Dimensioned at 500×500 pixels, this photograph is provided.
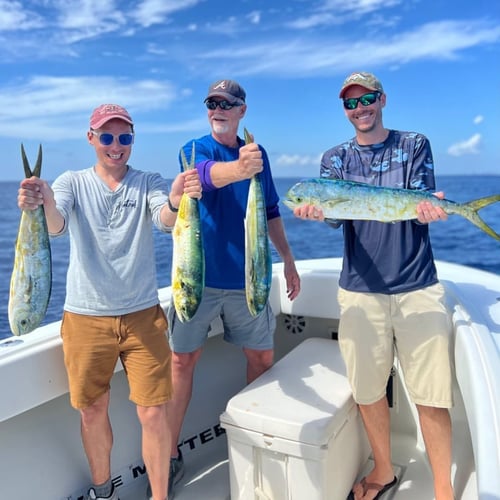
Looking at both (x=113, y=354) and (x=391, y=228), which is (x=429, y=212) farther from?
(x=113, y=354)

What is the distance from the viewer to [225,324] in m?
2.72

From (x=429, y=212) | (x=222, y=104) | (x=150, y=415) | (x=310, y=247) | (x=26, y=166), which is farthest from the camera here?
(x=310, y=247)

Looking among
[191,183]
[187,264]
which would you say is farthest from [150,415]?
[191,183]

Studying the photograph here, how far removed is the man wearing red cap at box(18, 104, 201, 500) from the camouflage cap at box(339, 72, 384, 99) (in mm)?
935

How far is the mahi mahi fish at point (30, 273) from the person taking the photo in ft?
5.54

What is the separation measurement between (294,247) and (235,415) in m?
16.8

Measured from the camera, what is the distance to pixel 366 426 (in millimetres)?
2436

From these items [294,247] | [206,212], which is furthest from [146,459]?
[294,247]

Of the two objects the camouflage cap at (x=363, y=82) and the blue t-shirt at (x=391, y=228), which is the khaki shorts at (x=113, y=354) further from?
the camouflage cap at (x=363, y=82)

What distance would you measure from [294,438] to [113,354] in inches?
34.2

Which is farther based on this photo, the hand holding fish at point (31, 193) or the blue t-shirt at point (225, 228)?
the blue t-shirt at point (225, 228)

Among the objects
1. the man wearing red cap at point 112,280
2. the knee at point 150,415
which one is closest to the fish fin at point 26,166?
the man wearing red cap at point 112,280

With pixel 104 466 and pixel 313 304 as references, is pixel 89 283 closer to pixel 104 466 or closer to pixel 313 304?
pixel 104 466

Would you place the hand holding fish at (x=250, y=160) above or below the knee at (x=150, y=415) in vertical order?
above
